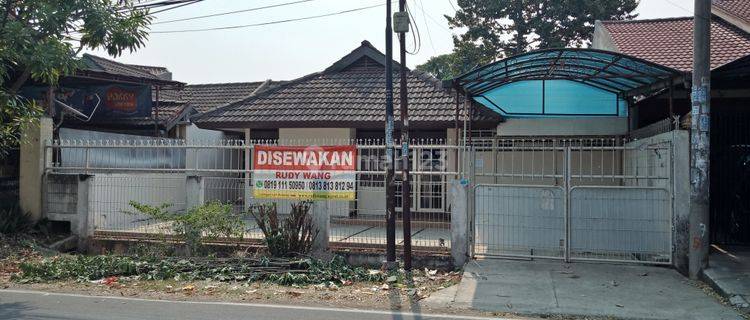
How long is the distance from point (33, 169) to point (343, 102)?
23.5 feet

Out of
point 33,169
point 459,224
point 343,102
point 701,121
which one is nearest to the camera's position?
point 701,121

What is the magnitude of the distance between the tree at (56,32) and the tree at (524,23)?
84.5ft

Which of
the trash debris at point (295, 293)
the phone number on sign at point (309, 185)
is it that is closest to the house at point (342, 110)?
the phone number on sign at point (309, 185)

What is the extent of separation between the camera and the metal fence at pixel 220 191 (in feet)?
35.9

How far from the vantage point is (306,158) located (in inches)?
413

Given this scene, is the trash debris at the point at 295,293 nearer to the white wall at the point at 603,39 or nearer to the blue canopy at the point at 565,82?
the blue canopy at the point at 565,82

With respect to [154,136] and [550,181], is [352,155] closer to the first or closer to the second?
[550,181]

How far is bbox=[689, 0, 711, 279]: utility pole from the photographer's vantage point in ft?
28.0

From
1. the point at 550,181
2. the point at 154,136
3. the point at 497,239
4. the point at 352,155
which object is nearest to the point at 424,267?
the point at 497,239

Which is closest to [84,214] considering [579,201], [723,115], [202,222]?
[202,222]

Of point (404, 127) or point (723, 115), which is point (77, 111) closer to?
point (404, 127)

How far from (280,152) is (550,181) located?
660cm

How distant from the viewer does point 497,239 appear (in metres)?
10.0

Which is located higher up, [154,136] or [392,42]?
[392,42]
